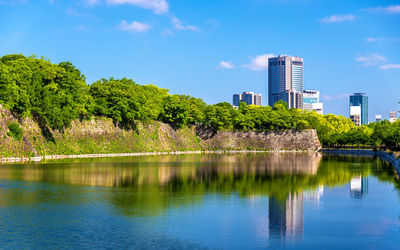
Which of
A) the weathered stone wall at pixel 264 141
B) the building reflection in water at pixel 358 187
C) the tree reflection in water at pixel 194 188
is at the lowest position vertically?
the building reflection in water at pixel 358 187

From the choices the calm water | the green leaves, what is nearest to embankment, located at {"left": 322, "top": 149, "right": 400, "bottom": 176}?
the calm water

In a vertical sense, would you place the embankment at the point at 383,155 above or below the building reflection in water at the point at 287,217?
above

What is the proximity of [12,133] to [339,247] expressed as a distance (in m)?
61.8

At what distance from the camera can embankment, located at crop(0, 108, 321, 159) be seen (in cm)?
7288

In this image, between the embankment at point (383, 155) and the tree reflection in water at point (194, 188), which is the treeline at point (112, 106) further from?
the tree reflection in water at point (194, 188)

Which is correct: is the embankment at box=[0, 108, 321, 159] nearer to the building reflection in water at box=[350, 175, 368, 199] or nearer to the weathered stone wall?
the weathered stone wall

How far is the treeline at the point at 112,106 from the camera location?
77.1 m

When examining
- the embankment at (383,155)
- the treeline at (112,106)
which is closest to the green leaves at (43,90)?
the treeline at (112,106)

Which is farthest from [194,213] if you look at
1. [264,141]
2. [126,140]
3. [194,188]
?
[264,141]

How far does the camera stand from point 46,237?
65.2 feet

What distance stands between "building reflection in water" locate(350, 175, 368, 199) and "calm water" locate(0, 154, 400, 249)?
102mm

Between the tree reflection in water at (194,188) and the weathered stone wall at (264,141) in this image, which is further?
the weathered stone wall at (264,141)

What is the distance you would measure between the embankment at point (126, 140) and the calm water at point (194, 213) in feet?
104

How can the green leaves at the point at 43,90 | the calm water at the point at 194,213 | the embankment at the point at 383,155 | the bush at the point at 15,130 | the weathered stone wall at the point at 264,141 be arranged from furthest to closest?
the weathered stone wall at the point at 264,141 < the green leaves at the point at 43,90 < the bush at the point at 15,130 < the embankment at the point at 383,155 < the calm water at the point at 194,213
